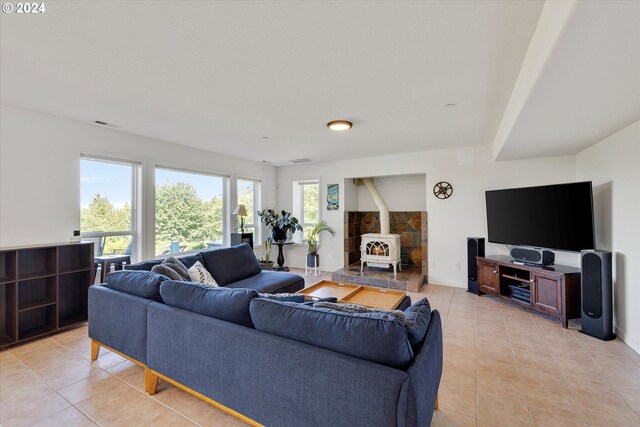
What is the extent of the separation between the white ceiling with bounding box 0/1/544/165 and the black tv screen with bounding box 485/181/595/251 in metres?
1.09

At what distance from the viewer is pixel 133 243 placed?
4113 millimetres

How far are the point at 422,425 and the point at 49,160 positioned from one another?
4.41 m

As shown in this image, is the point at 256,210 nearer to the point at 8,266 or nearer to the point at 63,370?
the point at 8,266

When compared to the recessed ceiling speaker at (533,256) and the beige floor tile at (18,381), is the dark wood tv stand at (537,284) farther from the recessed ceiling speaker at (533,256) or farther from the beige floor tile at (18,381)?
the beige floor tile at (18,381)

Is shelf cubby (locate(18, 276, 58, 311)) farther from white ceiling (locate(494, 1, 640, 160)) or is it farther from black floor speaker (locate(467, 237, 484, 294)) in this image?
black floor speaker (locate(467, 237, 484, 294))

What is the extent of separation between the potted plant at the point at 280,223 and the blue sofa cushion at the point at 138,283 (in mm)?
3732

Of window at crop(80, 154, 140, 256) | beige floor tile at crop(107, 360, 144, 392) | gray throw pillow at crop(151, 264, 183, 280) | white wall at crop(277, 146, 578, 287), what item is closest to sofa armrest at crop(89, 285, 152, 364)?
beige floor tile at crop(107, 360, 144, 392)

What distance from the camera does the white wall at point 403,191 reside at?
5692 millimetres

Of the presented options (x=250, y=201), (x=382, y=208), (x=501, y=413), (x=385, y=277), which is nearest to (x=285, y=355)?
(x=501, y=413)

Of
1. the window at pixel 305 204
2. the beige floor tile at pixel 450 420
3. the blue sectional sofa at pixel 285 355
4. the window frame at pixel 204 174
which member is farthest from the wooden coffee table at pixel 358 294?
the window at pixel 305 204

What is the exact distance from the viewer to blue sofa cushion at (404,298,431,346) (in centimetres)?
136

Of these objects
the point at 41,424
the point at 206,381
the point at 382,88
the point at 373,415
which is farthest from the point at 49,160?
the point at 373,415

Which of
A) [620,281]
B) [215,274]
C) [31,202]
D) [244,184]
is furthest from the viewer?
[244,184]

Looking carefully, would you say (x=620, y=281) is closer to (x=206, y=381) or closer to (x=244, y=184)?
(x=206, y=381)
